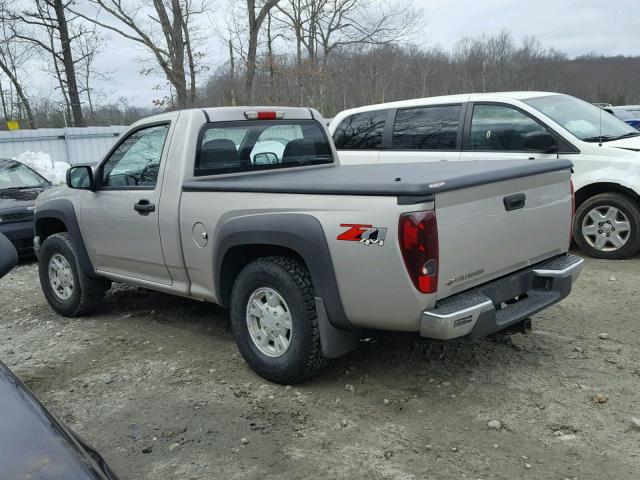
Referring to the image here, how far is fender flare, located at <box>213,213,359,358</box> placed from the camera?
11.2 feet

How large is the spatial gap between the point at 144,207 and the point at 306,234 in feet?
5.72

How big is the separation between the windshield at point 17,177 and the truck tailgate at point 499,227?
854cm

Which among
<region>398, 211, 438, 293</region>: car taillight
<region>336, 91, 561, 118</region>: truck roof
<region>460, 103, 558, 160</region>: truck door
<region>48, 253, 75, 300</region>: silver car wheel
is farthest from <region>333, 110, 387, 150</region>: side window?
<region>398, 211, 438, 293</region>: car taillight

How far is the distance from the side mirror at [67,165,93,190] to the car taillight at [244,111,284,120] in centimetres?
150

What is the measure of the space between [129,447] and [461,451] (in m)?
1.83

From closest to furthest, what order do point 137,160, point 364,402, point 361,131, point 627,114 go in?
point 364,402 → point 137,160 → point 361,131 → point 627,114

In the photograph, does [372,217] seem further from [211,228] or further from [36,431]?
[36,431]

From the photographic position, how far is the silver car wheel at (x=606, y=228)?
665 centimetres

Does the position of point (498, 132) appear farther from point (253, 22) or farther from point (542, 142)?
point (253, 22)

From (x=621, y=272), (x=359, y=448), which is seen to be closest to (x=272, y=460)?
(x=359, y=448)

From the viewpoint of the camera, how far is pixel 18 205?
28.2 feet

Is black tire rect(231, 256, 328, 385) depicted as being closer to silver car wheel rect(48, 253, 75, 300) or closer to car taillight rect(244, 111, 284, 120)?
car taillight rect(244, 111, 284, 120)

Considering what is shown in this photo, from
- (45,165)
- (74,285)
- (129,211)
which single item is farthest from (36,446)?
(45,165)

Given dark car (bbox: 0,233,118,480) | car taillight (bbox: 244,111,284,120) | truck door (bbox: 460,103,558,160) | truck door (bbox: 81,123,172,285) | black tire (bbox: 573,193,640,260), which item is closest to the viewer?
dark car (bbox: 0,233,118,480)
